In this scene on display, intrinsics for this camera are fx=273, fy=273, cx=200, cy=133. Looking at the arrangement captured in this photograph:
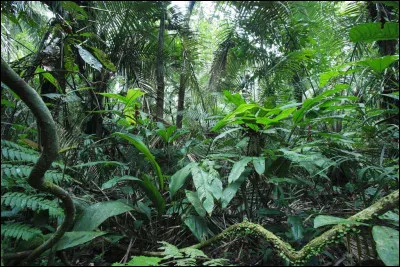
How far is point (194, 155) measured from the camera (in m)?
2.30


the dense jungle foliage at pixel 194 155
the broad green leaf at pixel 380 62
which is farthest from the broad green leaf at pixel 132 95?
the broad green leaf at pixel 380 62

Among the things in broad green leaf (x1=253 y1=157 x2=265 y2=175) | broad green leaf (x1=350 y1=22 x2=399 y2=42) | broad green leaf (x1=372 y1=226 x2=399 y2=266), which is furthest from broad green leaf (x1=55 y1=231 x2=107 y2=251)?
broad green leaf (x1=350 y1=22 x2=399 y2=42)

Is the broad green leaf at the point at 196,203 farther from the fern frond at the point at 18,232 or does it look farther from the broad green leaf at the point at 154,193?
the fern frond at the point at 18,232

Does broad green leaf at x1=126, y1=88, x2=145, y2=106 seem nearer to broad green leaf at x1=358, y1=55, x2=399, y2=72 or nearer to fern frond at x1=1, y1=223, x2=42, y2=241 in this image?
fern frond at x1=1, y1=223, x2=42, y2=241

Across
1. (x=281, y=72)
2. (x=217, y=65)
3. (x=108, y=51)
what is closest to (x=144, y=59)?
(x=108, y=51)

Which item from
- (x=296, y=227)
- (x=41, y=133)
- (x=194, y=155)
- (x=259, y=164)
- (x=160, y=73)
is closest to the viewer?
(x=41, y=133)

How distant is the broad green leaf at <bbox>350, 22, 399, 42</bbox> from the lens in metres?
1.35

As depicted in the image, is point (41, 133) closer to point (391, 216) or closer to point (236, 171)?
point (236, 171)

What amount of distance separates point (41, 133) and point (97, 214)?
1.81 ft

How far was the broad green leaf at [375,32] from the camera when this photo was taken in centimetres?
135

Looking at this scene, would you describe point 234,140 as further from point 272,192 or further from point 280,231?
point 280,231

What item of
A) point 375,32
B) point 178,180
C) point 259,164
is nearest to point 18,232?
point 178,180

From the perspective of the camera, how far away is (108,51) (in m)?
2.98

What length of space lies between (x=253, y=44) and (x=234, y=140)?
6.19 feet
